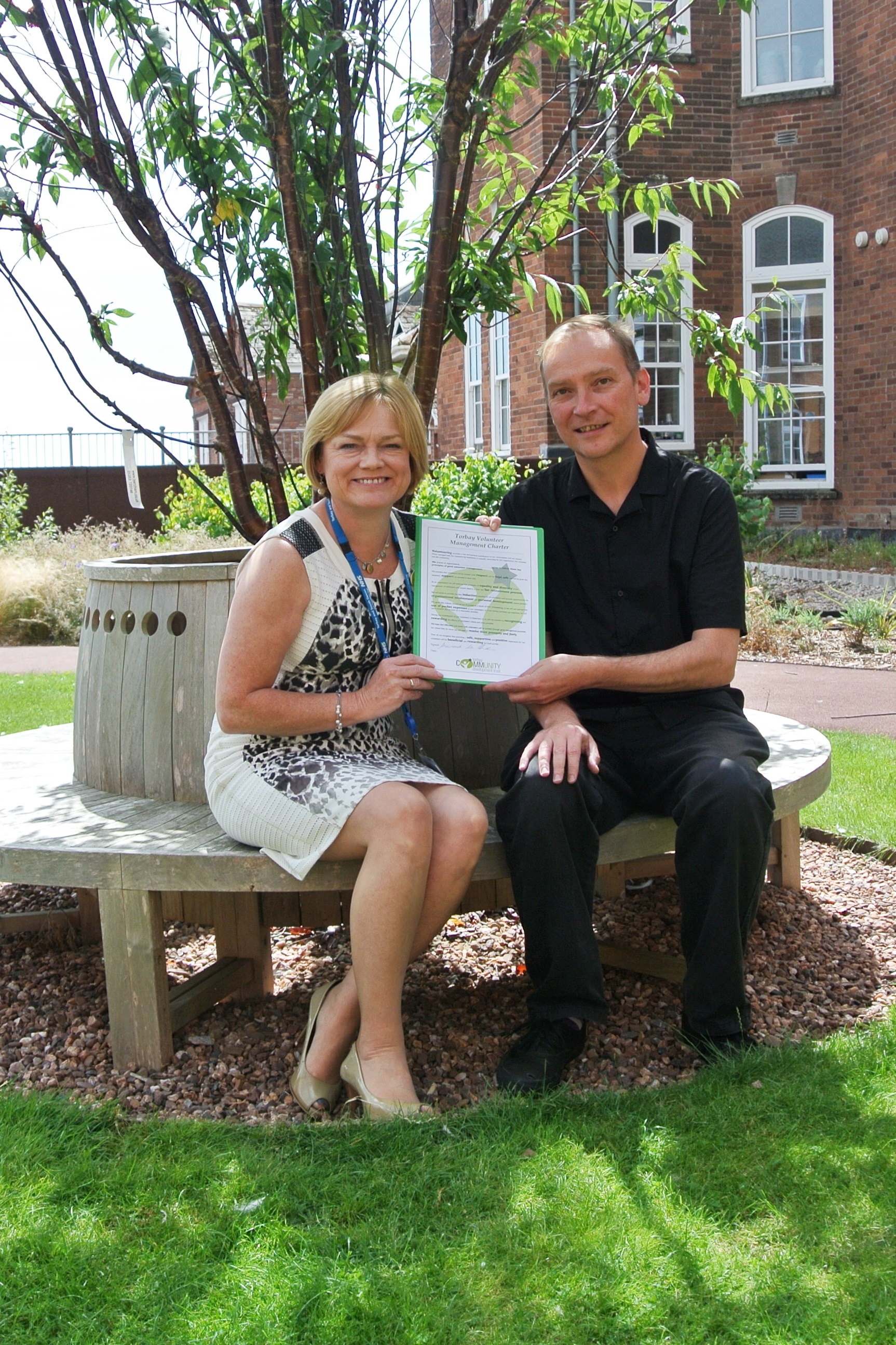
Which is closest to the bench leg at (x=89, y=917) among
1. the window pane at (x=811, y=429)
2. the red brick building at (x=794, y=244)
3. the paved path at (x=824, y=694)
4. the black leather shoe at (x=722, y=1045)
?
the black leather shoe at (x=722, y=1045)

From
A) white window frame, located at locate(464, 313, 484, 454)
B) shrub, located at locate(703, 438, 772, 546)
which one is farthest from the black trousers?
white window frame, located at locate(464, 313, 484, 454)

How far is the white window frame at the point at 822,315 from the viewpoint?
49.8 feet

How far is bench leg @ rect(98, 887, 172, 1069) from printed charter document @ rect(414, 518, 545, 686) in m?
0.86

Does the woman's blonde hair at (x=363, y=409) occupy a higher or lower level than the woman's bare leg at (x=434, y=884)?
higher

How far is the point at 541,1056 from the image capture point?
280cm

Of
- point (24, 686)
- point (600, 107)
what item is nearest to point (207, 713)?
point (600, 107)

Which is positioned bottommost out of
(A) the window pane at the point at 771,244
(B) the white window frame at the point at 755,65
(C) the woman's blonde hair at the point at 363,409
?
(C) the woman's blonde hair at the point at 363,409

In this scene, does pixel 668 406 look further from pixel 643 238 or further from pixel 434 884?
pixel 434 884

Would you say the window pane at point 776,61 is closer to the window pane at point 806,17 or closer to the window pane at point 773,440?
the window pane at point 806,17

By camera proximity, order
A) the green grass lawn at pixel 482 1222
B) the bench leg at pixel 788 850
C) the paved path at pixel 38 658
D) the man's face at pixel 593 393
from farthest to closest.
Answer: the paved path at pixel 38 658 < the bench leg at pixel 788 850 < the man's face at pixel 593 393 < the green grass lawn at pixel 482 1222

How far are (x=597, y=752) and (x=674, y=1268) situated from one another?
1140 mm

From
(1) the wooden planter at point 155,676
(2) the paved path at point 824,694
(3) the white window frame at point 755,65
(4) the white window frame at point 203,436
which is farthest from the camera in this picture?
(4) the white window frame at point 203,436

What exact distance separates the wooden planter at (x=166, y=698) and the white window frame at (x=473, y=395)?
13.9m

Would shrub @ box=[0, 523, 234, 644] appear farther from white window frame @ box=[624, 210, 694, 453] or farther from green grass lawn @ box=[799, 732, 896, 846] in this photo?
green grass lawn @ box=[799, 732, 896, 846]
